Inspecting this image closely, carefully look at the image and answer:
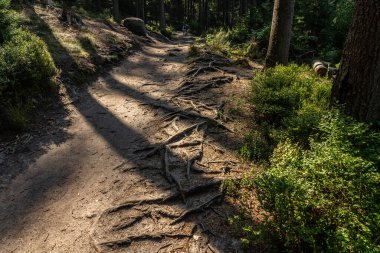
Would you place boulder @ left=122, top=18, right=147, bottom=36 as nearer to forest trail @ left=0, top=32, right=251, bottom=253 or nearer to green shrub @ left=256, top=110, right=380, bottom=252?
forest trail @ left=0, top=32, right=251, bottom=253

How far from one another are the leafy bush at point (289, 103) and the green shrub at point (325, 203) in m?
1.66

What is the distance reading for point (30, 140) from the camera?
759 cm

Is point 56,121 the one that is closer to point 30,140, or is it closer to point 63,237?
point 30,140

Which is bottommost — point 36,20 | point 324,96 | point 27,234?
point 27,234

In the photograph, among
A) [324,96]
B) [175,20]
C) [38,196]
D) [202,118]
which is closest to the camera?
[38,196]

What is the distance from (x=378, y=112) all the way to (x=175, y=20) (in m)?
57.4

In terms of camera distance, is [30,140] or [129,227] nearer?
[129,227]

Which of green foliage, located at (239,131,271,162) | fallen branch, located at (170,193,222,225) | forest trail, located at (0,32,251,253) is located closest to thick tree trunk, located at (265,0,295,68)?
forest trail, located at (0,32,251,253)

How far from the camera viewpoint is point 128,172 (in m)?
6.15

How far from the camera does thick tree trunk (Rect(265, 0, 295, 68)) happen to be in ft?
31.7

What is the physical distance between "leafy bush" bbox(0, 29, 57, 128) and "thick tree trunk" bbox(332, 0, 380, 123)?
27.0 feet

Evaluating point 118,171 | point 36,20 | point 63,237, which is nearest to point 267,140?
point 118,171

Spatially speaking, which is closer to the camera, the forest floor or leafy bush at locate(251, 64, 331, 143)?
the forest floor

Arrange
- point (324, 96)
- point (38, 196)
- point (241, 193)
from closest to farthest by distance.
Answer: point (241, 193) < point (38, 196) < point (324, 96)
